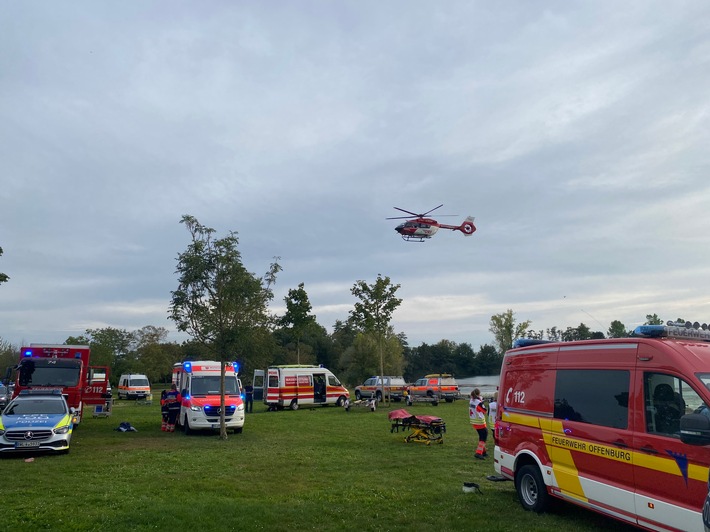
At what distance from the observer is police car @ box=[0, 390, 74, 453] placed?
1284 centimetres

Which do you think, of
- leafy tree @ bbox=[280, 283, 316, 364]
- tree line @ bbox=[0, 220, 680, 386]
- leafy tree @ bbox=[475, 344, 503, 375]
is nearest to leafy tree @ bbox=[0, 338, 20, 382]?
tree line @ bbox=[0, 220, 680, 386]

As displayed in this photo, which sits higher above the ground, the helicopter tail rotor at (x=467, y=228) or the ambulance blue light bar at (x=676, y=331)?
the helicopter tail rotor at (x=467, y=228)

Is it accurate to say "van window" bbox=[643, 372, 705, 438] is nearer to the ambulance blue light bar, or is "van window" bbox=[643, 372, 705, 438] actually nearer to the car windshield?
the ambulance blue light bar

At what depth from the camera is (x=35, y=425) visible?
519 inches

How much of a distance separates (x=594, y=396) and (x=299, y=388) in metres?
26.0

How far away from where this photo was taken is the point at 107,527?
719cm

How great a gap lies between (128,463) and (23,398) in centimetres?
443

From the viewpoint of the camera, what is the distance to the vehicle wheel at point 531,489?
7.86 meters

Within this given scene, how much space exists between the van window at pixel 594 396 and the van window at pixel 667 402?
0.31 metres

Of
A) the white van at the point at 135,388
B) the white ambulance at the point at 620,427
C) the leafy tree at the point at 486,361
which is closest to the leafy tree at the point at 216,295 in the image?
the white ambulance at the point at 620,427

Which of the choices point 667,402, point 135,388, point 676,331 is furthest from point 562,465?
point 135,388

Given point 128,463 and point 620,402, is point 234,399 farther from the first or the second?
point 620,402

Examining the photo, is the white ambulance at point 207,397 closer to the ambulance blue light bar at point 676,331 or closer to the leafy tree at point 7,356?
the ambulance blue light bar at point 676,331

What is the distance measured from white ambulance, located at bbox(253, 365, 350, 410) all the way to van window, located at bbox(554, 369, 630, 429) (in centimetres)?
2509
